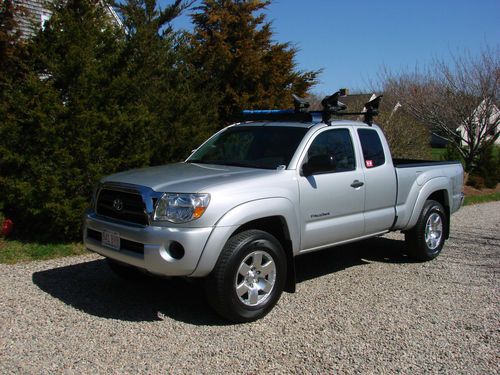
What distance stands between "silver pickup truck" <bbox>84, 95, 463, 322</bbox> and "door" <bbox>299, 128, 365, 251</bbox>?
0.01 metres

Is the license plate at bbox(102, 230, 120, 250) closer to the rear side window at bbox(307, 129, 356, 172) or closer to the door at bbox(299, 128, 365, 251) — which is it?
the door at bbox(299, 128, 365, 251)

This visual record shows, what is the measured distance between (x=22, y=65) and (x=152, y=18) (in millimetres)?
2738

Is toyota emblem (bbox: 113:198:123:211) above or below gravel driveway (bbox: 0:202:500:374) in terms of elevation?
above

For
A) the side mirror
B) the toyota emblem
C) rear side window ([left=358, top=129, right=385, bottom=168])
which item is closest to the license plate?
the toyota emblem

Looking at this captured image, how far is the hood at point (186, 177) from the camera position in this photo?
14.9ft

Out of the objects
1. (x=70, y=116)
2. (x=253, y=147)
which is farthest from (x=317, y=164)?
(x=70, y=116)

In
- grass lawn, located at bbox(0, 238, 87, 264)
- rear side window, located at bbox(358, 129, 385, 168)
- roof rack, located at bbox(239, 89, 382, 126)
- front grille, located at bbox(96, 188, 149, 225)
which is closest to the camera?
front grille, located at bbox(96, 188, 149, 225)

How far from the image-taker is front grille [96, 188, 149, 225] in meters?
4.63

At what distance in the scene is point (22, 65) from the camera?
6.86 metres

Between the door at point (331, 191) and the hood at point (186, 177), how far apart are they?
1.64 feet

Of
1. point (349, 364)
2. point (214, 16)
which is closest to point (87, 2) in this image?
point (214, 16)

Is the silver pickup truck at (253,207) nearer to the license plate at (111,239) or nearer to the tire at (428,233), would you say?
the license plate at (111,239)

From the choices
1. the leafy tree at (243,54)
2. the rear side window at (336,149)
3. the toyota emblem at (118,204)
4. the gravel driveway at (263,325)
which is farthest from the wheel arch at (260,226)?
the leafy tree at (243,54)

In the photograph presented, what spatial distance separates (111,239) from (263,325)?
1.57 m
